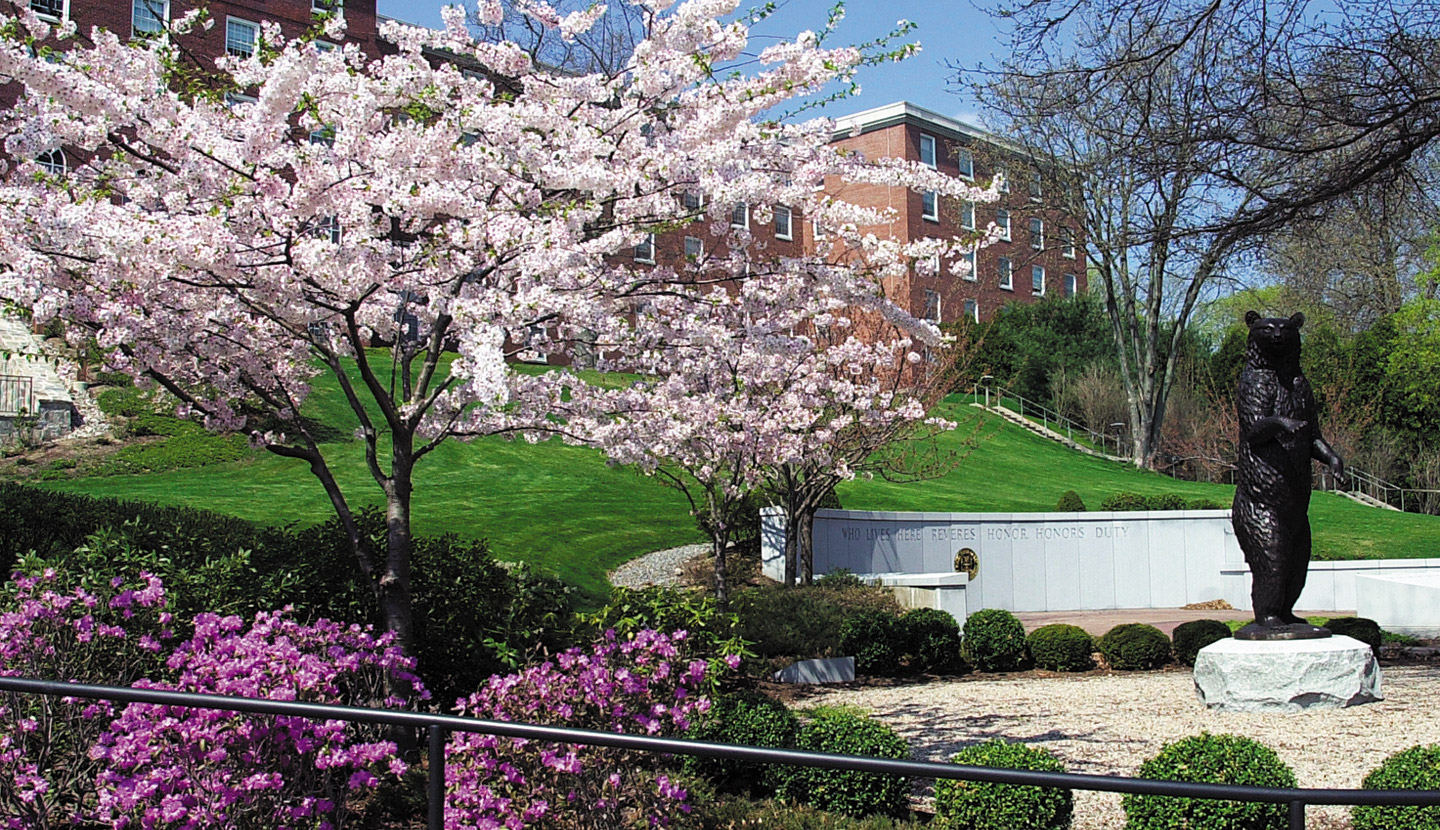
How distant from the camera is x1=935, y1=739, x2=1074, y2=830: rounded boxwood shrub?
6.05 meters

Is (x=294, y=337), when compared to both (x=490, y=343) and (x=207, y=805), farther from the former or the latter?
(x=207, y=805)

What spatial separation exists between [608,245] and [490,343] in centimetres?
138

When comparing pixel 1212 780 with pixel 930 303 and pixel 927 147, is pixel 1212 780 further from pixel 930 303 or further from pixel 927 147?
pixel 927 147

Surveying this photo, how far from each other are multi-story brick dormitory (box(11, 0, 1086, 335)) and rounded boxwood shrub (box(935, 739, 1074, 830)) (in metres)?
14.0

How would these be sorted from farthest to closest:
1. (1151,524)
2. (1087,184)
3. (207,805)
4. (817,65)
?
1. (1087,184)
2. (1151,524)
3. (817,65)
4. (207,805)

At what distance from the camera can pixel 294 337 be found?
8.01m

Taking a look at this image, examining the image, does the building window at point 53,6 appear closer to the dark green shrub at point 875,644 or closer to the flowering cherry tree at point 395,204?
the flowering cherry tree at point 395,204

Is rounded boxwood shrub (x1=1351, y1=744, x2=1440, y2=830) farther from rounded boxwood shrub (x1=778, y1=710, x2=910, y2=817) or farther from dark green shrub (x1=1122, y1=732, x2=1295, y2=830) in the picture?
rounded boxwood shrub (x1=778, y1=710, x2=910, y2=817)

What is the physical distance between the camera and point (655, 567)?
19.0m

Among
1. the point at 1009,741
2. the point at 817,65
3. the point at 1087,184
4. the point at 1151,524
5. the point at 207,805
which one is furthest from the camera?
the point at 1087,184

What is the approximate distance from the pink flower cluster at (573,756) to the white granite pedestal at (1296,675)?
19.2 feet

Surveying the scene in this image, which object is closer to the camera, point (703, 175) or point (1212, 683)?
point (703, 175)

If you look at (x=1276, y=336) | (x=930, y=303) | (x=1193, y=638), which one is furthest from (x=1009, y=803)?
(x=930, y=303)

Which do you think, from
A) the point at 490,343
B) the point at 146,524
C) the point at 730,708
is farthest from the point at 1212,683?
the point at 146,524
